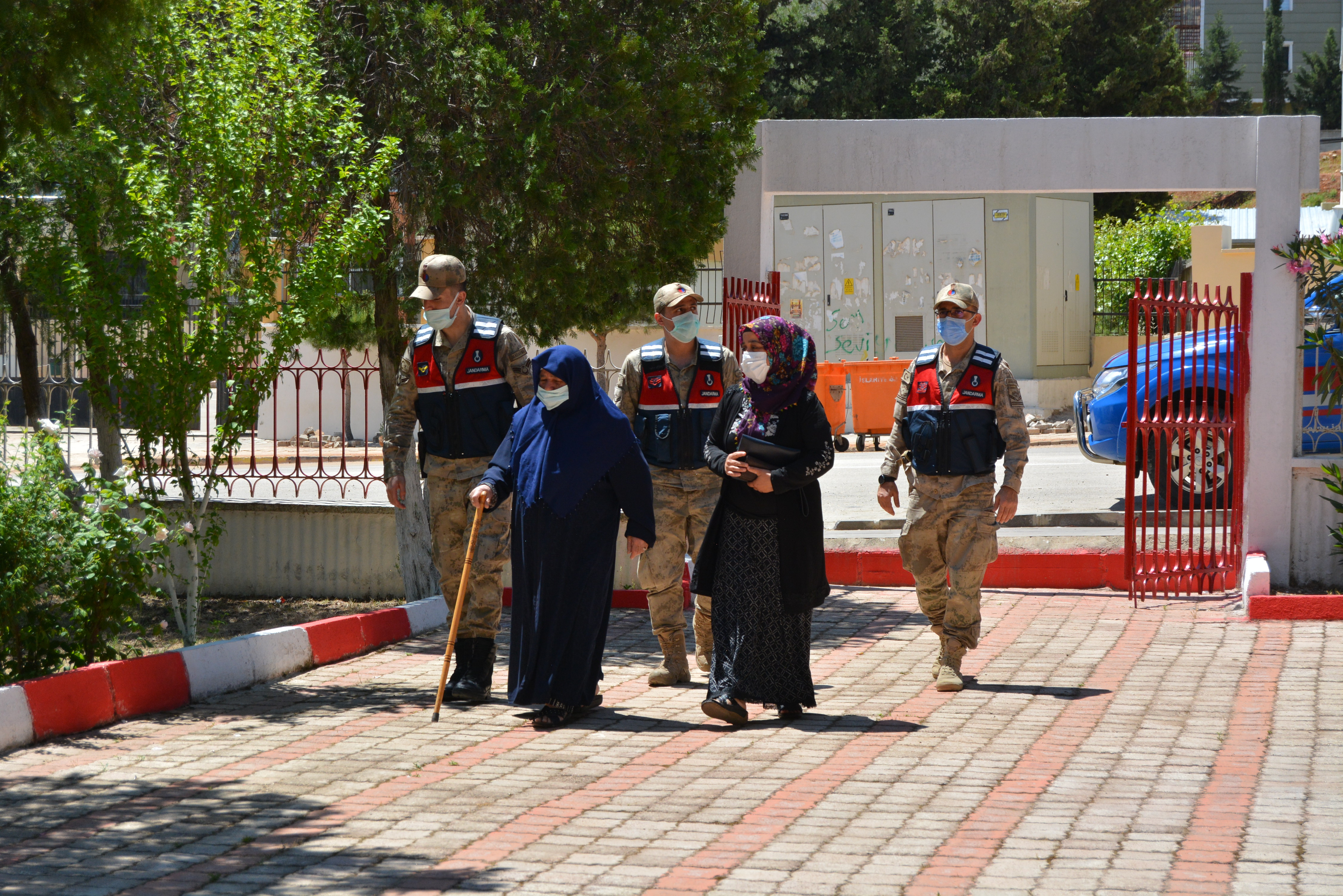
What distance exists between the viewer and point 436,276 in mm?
7152

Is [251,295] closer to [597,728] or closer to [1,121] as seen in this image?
[1,121]

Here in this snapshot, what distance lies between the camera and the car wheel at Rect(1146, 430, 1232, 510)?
30.2 ft

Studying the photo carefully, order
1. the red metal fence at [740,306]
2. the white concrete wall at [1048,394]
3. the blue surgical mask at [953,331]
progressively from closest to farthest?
the blue surgical mask at [953,331]
the red metal fence at [740,306]
the white concrete wall at [1048,394]

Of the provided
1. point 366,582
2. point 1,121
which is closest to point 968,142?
point 366,582

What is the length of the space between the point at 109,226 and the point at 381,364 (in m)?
2.38

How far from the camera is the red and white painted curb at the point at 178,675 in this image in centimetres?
620

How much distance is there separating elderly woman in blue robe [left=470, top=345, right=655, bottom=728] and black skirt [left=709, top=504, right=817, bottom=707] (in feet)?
1.45

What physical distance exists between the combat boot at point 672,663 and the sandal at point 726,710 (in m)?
0.94

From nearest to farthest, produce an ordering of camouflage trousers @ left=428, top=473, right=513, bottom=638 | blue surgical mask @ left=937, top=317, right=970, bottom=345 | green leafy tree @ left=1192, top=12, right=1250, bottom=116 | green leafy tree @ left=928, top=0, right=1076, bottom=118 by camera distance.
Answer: camouflage trousers @ left=428, top=473, right=513, bottom=638 → blue surgical mask @ left=937, top=317, right=970, bottom=345 → green leafy tree @ left=928, top=0, right=1076, bottom=118 → green leafy tree @ left=1192, top=12, right=1250, bottom=116

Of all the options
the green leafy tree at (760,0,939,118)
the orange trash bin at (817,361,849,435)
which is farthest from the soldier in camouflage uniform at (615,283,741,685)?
the green leafy tree at (760,0,939,118)

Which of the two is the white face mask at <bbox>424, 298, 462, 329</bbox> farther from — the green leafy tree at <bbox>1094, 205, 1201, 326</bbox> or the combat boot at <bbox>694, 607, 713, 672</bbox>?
the green leafy tree at <bbox>1094, 205, 1201, 326</bbox>

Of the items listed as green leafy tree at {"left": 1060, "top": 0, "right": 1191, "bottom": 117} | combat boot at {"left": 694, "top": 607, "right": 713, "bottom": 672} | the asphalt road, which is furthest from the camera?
green leafy tree at {"left": 1060, "top": 0, "right": 1191, "bottom": 117}

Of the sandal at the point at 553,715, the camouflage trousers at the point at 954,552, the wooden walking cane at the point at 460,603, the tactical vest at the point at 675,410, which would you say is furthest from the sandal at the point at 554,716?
the camouflage trousers at the point at 954,552

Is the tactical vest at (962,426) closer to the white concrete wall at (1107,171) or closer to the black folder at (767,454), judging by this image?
the black folder at (767,454)
